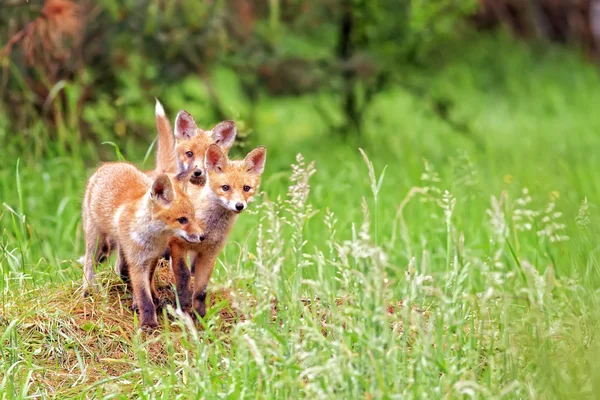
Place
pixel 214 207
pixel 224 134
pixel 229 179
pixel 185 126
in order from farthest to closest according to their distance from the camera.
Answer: pixel 185 126
pixel 224 134
pixel 214 207
pixel 229 179

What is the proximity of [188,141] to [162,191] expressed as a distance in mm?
900

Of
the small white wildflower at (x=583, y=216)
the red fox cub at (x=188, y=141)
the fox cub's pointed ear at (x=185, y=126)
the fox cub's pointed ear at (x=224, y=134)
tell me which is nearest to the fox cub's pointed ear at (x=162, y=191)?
the red fox cub at (x=188, y=141)

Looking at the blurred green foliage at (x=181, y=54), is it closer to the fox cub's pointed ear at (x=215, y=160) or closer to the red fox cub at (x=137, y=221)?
the red fox cub at (x=137, y=221)

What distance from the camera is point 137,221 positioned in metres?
4.97

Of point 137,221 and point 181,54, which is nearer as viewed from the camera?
point 137,221

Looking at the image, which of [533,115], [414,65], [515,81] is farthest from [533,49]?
[414,65]

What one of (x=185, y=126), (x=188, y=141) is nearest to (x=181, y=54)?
(x=185, y=126)

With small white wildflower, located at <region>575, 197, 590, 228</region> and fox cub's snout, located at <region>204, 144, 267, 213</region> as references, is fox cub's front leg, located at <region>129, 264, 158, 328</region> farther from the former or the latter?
small white wildflower, located at <region>575, 197, 590, 228</region>

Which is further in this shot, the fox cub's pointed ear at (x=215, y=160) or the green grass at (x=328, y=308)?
the fox cub's pointed ear at (x=215, y=160)

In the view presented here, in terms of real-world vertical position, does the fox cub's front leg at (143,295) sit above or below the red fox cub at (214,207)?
below

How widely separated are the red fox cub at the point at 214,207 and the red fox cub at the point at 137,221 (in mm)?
132

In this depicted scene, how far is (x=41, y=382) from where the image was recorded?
15.5ft

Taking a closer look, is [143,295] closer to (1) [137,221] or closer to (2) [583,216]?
(1) [137,221]

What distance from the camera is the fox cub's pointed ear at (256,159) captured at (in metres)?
5.07
